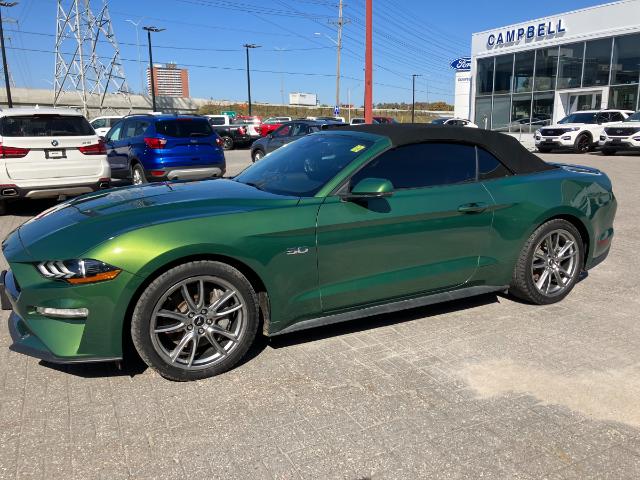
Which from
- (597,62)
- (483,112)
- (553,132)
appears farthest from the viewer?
(483,112)

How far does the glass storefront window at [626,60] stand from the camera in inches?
973

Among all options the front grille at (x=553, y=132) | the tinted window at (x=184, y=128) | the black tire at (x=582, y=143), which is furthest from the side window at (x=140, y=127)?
the black tire at (x=582, y=143)

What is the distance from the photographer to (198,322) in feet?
10.7

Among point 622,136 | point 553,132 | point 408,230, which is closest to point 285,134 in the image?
point 553,132

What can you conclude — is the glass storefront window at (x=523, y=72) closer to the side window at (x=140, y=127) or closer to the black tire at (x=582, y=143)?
the black tire at (x=582, y=143)

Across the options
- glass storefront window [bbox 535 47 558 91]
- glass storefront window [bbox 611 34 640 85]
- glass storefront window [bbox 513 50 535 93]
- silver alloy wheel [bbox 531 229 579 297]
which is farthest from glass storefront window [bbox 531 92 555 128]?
silver alloy wheel [bbox 531 229 579 297]

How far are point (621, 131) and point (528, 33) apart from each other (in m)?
12.3

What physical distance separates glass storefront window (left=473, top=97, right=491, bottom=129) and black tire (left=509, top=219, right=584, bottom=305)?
96.0ft

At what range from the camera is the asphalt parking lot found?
2.50 meters

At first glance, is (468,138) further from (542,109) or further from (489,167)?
(542,109)

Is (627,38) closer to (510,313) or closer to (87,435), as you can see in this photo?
(510,313)

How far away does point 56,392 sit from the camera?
3146 millimetres

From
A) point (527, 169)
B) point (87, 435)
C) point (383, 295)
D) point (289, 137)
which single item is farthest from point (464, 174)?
point (289, 137)

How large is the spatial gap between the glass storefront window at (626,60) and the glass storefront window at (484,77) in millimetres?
7847
